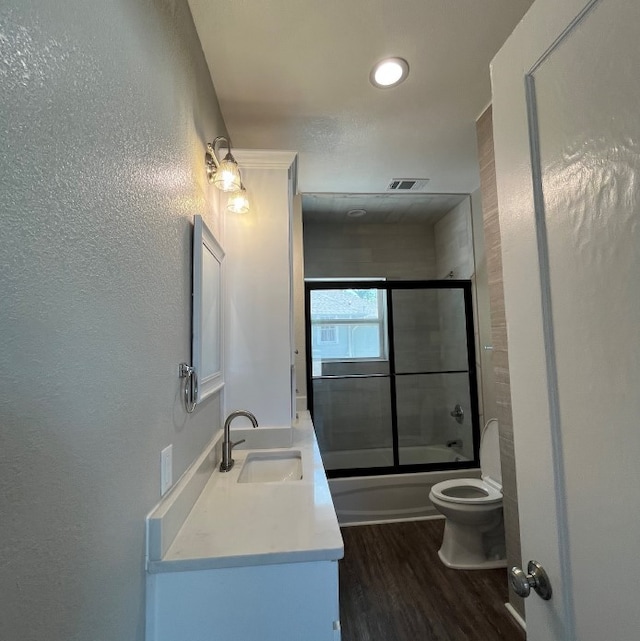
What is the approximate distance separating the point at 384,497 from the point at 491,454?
0.99 meters

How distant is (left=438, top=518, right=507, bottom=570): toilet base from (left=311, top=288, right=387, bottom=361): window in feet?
5.78

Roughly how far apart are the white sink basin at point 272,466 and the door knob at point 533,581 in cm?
115

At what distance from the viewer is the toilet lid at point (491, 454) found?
2.27m

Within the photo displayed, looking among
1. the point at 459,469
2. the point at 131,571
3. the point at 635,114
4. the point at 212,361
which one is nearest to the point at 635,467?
the point at 635,114

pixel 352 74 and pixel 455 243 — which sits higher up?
pixel 352 74

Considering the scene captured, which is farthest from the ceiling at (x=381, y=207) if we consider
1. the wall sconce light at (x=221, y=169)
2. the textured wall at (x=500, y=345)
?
the wall sconce light at (x=221, y=169)

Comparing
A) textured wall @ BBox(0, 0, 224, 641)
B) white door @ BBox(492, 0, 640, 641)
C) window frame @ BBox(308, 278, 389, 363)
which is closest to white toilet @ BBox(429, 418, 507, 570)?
window frame @ BBox(308, 278, 389, 363)

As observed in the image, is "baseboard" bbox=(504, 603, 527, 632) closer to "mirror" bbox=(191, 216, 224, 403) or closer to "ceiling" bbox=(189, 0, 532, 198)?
"mirror" bbox=(191, 216, 224, 403)

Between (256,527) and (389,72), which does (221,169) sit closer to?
(389,72)

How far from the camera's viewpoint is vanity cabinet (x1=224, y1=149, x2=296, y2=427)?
183 centimetres

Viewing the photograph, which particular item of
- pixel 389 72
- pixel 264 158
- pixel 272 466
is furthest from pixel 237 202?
pixel 272 466

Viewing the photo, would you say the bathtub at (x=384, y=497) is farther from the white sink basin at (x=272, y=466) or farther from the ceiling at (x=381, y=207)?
the ceiling at (x=381, y=207)

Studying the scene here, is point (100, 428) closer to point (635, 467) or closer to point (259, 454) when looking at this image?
Answer: point (635, 467)

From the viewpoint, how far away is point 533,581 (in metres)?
0.62
